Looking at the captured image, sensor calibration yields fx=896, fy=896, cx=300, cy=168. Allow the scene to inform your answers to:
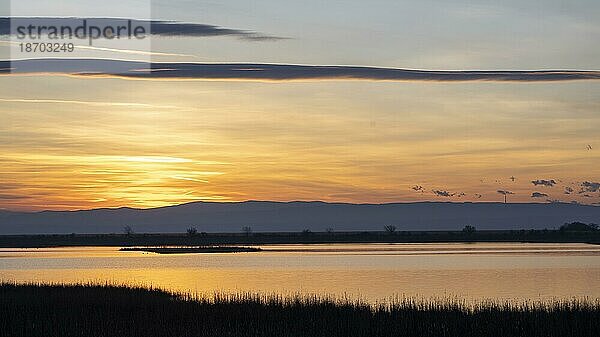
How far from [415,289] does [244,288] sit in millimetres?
8497

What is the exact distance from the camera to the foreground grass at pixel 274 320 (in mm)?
24156

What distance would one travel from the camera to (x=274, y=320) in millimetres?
27109

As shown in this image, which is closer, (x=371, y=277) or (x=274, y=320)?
(x=274, y=320)

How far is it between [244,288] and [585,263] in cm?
2959

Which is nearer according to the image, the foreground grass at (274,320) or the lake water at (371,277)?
the foreground grass at (274,320)

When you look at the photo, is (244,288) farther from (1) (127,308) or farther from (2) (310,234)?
(2) (310,234)

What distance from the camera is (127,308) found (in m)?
30.5

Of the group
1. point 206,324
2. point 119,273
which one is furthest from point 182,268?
point 206,324

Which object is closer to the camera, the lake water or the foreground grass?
the foreground grass

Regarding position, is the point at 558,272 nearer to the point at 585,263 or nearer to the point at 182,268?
the point at 585,263

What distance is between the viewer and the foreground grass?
24.2 meters

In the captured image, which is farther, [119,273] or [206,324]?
[119,273]

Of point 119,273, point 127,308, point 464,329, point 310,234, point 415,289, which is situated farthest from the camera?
point 310,234

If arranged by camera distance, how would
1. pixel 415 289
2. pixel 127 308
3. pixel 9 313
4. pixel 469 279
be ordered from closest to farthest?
pixel 9 313
pixel 127 308
pixel 415 289
pixel 469 279
